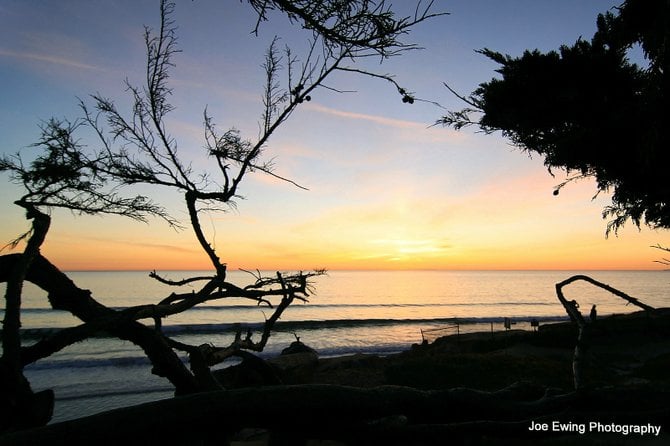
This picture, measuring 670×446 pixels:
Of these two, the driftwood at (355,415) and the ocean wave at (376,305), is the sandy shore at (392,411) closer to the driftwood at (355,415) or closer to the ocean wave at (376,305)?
the driftwood at (355,415)

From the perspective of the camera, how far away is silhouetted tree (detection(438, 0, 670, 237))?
667cm

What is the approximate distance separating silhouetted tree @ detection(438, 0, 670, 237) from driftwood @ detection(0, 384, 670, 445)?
4.83 metres

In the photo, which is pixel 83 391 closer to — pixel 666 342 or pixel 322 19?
pixel 322 19

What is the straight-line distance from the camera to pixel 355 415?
6.03 ft

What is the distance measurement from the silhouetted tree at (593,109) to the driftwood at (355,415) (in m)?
4.83

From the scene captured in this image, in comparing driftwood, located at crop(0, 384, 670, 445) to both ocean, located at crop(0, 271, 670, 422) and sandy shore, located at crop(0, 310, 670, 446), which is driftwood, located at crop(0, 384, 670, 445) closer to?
sandy shore, located at crop(0, 310, 670, 446)

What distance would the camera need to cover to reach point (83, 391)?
718 inches

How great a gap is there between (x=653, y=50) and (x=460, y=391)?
5.92 metres

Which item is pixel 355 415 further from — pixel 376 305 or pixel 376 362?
pixel 376 305

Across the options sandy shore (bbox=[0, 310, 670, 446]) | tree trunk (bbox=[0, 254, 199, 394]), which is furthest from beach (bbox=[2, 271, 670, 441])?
tree trunk (bbox=[0, 254, 199, 394])

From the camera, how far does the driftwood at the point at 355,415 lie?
1.47 meters

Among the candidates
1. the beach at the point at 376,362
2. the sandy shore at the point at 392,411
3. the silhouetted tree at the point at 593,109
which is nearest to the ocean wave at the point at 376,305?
the beach at the point at 376,362

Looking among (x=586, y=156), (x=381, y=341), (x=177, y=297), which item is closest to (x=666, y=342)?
(x=381, y=341)

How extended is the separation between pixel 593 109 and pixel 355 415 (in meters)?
7.47
